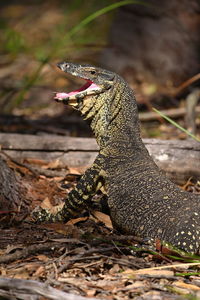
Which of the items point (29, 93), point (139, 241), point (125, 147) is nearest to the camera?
point (139, 241)

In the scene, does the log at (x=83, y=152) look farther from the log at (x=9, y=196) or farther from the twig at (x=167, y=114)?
the twig at (x=167, y=114)

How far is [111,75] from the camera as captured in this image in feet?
15.6

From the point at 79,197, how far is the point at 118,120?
848 millimetres

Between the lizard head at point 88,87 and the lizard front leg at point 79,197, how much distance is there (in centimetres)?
56

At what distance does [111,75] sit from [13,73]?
6990mm

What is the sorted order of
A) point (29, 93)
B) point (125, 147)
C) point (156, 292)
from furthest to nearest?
1. point (29, 93)
2. point (125, 147)
3. point (156, 292)

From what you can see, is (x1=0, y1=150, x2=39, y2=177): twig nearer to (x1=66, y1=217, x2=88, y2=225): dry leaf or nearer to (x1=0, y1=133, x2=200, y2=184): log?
(x1=0, y1=133, x2=200, y2=184): log

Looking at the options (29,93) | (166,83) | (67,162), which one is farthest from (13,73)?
(67,162)

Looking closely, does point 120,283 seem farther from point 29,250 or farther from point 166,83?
point 166,83

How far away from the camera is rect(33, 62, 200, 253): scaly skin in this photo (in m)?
4.18

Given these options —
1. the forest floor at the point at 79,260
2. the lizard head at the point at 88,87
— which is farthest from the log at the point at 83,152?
the lizard head at the point at 88,87

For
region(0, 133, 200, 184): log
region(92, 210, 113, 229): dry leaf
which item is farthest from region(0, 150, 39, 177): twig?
region(92, 210, 113, 229): dry leaf

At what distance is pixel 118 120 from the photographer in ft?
15.8

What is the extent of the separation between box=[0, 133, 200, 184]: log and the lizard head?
1.19 meters
